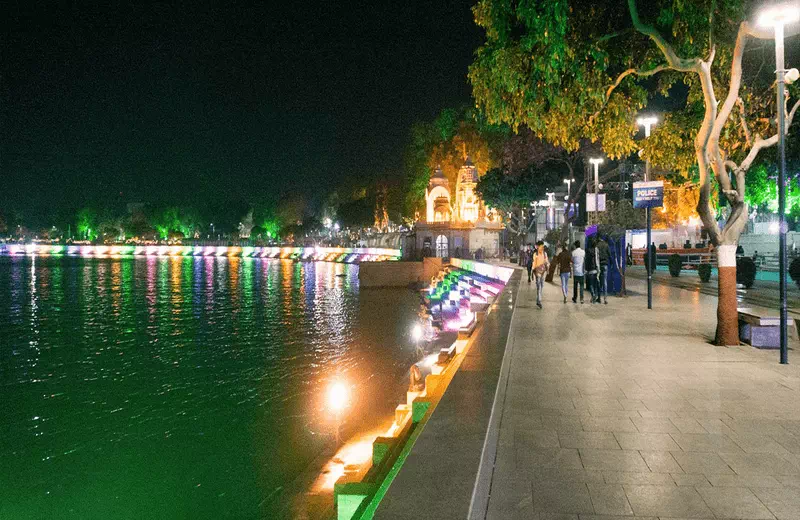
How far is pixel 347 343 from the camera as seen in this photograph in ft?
73.6

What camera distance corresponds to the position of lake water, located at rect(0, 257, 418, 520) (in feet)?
30.8

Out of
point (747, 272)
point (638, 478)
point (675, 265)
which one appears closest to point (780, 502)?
point (638, 478)

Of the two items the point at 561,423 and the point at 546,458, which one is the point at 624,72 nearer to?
the point at 561,423

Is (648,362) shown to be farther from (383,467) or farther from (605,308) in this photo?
(605,308)

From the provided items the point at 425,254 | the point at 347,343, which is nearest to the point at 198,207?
the point at 425,254

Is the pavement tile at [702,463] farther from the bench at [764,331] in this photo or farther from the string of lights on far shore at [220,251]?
the string of lights on far shore at [220,251]

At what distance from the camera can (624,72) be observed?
35.5ft

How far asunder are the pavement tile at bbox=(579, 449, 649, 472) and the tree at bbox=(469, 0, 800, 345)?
5903 mm

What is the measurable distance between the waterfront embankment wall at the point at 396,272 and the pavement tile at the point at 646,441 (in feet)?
141

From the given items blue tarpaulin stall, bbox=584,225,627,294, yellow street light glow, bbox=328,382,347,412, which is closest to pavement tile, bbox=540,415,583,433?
yellow street light glow, bbox=328,382,347,412

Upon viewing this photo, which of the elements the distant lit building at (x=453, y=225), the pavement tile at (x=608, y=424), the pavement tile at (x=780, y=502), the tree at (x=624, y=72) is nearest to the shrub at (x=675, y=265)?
the tree at (x=624, y=72)

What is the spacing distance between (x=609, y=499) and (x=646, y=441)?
141 cm

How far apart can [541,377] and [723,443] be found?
288 cm

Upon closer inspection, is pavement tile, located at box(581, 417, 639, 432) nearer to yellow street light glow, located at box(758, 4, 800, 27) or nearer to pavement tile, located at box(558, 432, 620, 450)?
pavement tile, located at box(558, 432, 620, 450)
